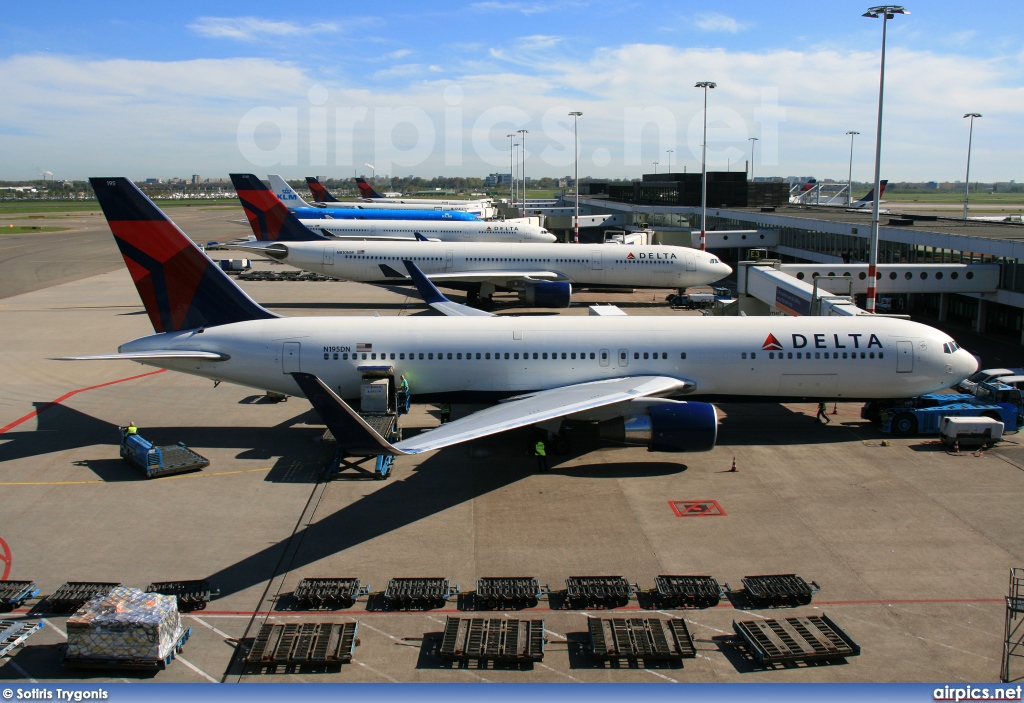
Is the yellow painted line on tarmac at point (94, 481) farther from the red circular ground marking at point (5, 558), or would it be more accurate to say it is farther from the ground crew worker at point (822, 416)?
the ground crew worker at point (822, 416)

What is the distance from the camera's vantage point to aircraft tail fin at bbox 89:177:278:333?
24547mm

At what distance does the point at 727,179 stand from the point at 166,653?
88.1m

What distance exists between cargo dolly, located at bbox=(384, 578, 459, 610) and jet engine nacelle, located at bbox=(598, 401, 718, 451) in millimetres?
8433

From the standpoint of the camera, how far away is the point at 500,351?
2553cm

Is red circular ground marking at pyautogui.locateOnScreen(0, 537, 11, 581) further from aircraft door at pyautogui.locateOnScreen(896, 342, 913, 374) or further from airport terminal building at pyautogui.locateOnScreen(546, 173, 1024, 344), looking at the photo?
airport terminal building at pyautogui.locateOnScreen(546, 173, 1024, 344)

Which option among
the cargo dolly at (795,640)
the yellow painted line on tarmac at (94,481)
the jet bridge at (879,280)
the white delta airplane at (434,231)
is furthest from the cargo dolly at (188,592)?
the white delta airplane at (434,231)

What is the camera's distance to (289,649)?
528 inches

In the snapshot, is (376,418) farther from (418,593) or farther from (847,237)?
(847,237)

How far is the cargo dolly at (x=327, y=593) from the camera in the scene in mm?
15172

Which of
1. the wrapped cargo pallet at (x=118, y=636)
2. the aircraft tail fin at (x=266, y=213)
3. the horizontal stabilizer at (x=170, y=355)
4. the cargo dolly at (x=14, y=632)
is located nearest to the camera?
the wrapped cargo pallet at (x=118, y=636)

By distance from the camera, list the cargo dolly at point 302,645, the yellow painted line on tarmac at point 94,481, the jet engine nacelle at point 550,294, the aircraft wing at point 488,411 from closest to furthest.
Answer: the cargo dolly at point 302,645 → the aircraft wing at point 488,411 → the yellow painted line on tarmac at point 94,481 → the jet engine nacelle at point 550,294

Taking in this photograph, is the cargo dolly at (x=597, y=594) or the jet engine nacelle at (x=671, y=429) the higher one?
the jet engine nacelle at (x=671, y=429)

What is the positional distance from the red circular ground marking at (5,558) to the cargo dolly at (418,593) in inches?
328

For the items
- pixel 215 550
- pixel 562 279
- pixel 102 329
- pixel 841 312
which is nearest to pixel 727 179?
pixel 562 279
